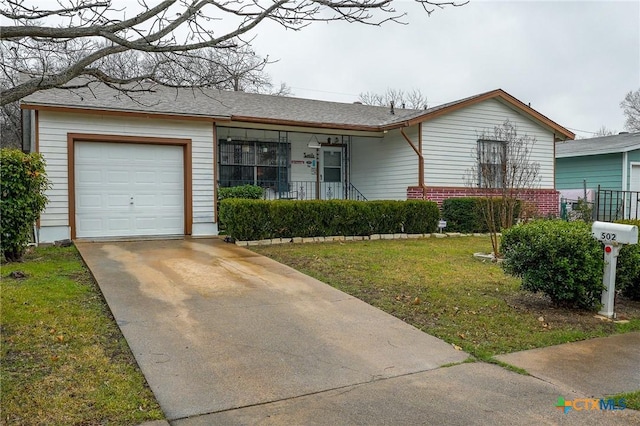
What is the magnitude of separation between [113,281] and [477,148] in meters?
12.5

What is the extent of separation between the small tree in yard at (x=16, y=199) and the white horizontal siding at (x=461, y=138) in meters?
10.5

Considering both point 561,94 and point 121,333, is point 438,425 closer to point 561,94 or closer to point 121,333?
point 121,333

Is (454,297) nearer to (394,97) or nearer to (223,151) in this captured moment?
(223,151)

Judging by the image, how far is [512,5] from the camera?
784cm

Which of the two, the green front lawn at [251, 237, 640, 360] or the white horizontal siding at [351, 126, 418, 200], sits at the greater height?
the white horizontal siding at [351, 126, 418, 200]

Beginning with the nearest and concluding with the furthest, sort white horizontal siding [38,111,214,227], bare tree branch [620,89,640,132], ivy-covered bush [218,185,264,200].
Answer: white horizontal siding [38,111,214,227]
ivy-covered bush [218,185,264,200]
bare tree branch [620,89,640,132]

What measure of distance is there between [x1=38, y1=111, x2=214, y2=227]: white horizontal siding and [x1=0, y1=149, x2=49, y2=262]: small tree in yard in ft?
6.84

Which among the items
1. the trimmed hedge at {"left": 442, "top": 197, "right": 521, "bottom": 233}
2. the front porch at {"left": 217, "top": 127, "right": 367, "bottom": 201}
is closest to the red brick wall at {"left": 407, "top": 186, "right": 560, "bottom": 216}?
the trimmed hedge at {"left": 442, "top": 197, "right": 521, "bottom": 233}

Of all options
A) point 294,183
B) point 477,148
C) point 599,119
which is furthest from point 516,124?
point 599,119

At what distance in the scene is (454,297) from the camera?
20.4 feet

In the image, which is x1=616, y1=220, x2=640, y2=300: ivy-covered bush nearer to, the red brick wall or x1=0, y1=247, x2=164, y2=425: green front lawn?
x1=0, y1=247, x2=164, y2=425: green front lawn

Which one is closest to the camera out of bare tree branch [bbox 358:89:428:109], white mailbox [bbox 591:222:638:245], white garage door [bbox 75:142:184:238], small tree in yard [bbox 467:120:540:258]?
white mailbox [bbox 591:222:638:245]

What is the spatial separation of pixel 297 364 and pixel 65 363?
1867mm

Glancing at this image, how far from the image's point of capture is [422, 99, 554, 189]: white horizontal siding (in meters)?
14.7
